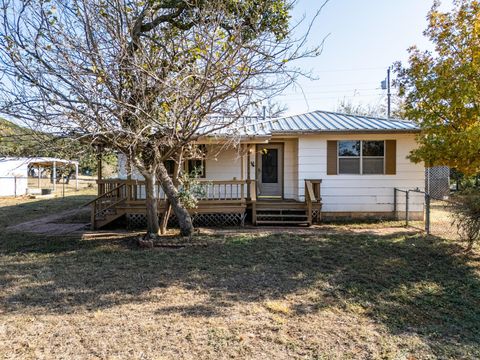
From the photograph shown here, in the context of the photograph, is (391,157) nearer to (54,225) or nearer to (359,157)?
(359,157)

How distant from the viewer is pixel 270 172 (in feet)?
41.7

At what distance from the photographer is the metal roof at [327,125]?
1084 cm

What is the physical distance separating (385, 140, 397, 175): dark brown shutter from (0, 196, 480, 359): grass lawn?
396 cm

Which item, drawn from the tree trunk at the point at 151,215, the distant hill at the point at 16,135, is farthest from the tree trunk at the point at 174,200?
the distant hill at the point at 16,135

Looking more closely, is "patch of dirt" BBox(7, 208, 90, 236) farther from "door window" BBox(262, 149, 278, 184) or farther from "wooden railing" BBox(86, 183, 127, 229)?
"door window" BBox(262, 149, 278, 184)

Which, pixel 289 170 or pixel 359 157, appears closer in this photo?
pixel 359 157

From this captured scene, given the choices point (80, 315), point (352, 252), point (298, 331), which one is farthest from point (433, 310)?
point (80, 315)

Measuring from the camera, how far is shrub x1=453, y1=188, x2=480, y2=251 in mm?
6484

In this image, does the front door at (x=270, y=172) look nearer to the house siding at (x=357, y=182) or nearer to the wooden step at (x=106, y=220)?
the house siding at (x=357, y=182)

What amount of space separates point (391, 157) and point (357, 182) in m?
1.40

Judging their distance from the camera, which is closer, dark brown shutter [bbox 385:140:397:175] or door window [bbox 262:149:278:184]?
dark brown shutter [bbox 385:140:397:175]

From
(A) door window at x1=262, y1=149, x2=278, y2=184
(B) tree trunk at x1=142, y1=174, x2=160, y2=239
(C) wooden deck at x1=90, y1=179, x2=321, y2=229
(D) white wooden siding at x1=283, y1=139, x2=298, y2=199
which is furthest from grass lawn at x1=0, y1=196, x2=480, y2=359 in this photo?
(A) door window at x1=262, y1=149, x2=278, y2=184

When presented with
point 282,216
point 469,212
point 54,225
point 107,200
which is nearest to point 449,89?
point 469,212

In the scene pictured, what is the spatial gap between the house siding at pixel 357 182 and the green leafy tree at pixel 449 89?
2.86m
